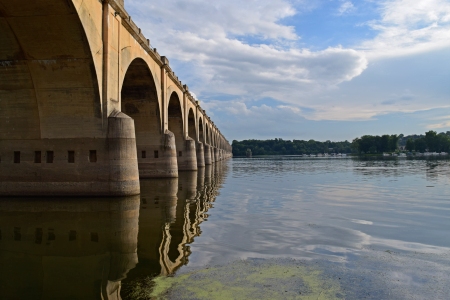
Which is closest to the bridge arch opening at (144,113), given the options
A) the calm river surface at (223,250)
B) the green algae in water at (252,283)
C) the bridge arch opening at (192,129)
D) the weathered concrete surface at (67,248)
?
the calm river surface at (223,250)

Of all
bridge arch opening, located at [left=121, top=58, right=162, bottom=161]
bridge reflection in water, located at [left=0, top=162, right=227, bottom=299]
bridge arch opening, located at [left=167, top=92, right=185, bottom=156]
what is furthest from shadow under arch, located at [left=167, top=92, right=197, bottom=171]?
bridge reflection in water, located at [left=0, top=162, right=227, bottom=299]

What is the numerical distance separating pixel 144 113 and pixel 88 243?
75.9ft

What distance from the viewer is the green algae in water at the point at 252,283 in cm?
667

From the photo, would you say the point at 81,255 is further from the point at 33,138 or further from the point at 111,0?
the point at 111,0

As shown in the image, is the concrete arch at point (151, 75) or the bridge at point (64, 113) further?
the concrete arch at point (151, 75)

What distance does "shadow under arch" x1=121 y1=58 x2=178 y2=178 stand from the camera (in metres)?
31.9

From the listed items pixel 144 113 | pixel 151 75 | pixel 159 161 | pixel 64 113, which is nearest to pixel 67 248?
pixel 64 113

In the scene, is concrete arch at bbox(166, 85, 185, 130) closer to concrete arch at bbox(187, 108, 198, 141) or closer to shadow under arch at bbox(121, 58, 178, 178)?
shadow under arch at bbox(121, 58, 178, 178)

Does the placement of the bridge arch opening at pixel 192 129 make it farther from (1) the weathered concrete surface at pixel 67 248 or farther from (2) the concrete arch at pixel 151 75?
(1) the weathered concrete surface at pixel 67 248

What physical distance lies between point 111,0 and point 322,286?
19.3m

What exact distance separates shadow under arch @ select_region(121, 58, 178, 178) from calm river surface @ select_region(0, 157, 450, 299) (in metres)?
14.0

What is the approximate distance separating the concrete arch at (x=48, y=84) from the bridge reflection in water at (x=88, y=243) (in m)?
3.98

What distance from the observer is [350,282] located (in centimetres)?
729

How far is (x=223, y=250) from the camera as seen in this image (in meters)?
9.75
